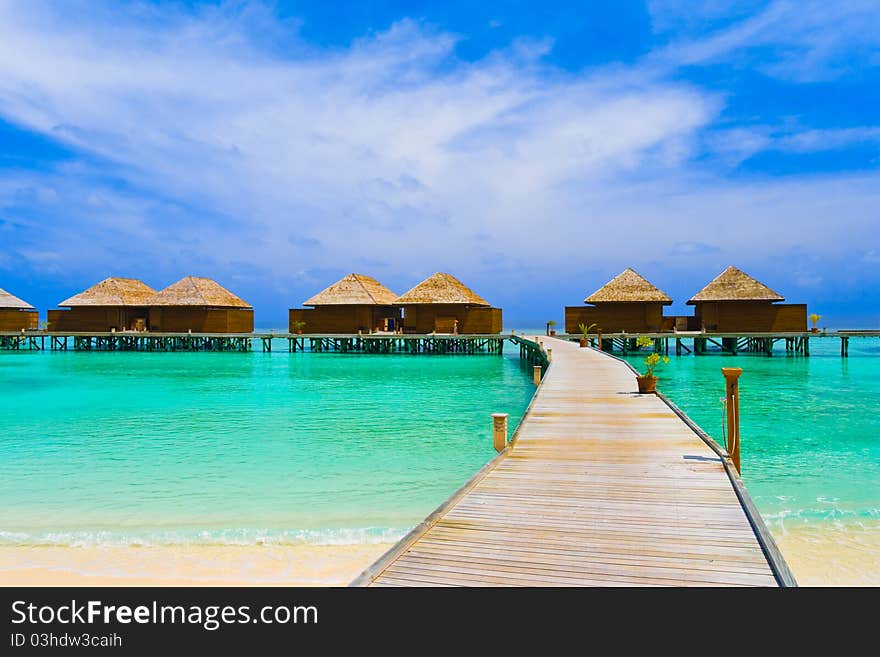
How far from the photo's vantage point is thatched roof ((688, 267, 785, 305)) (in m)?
31.1

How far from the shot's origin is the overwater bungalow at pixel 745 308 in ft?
103

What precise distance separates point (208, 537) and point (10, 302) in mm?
41700

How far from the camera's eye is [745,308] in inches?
1246

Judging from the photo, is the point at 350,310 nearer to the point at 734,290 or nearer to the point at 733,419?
the point at 734,290

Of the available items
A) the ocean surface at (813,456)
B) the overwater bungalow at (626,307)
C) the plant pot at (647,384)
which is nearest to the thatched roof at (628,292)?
the overwater bungalow at (626,307)

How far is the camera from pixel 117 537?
20.0 ft

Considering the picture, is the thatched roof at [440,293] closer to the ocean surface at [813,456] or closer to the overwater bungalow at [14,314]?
the ocean surface at [813,456]

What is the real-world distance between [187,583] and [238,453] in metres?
4.78

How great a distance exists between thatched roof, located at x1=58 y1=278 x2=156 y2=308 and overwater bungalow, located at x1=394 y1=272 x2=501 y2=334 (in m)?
17.1

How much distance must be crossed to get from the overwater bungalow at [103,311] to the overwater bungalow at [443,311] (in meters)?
17.1

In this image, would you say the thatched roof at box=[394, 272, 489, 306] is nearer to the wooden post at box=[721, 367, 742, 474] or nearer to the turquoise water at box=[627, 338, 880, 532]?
the turquoise water at box=[627, 338, 880, 532]

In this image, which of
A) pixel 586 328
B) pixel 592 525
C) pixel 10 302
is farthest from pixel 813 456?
pixel 10 302
